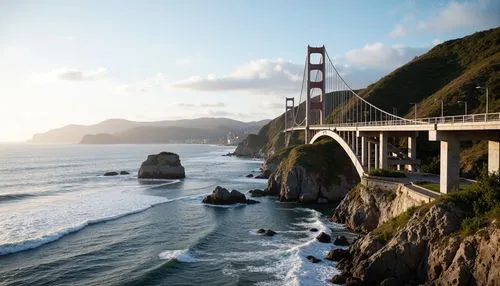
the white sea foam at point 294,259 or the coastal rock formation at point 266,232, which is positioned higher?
the coastal rock formation at point 266,232

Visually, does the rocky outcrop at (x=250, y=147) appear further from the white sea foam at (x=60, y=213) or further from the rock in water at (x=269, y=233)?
the rock in water at (x=269, y=233)

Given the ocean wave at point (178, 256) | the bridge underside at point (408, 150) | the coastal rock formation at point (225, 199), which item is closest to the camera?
the bridge underside at point (408, 150)

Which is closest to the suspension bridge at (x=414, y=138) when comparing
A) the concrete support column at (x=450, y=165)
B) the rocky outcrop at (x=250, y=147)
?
the concrete support column at (x=450, y=165)

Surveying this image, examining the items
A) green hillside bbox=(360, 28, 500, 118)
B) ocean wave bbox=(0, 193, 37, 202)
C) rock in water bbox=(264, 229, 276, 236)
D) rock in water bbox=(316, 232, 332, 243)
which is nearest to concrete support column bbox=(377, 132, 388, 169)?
rock in water bbox=(316, 232, 332, 243)

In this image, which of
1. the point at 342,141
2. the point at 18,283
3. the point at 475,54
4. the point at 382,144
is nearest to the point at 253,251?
the point at 18,283

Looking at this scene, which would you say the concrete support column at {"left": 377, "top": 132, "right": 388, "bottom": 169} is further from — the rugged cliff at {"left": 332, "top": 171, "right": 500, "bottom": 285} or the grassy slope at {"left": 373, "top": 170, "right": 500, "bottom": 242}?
the grassy slope at {"left": 373, "top": 170, "right": 500, "bottom": 242}

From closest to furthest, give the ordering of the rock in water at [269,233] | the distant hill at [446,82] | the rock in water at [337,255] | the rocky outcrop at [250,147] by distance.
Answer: the rock in water at [337,255], the rock in water at [269,233], the distant hill at [446,82], the rocky outcrop at [250,147]

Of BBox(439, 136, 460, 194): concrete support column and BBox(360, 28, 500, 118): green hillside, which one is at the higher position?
BBox(360, 28, 500, 118): green hillside
